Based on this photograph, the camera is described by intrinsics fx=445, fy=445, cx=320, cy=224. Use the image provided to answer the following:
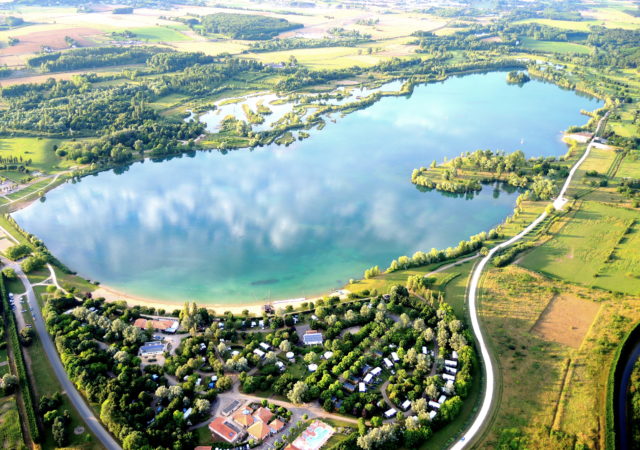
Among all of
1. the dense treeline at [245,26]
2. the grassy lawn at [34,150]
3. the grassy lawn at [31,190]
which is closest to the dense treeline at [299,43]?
the dense treeline at [245,26]

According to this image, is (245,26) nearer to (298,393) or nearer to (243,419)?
(298,393)

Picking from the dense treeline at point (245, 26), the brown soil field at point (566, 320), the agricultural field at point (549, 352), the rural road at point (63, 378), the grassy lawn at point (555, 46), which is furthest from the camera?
the dense treeline at point (245, 26)

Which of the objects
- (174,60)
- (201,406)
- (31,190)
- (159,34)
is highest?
(159,34)

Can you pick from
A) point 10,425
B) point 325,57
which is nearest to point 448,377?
point 10,425

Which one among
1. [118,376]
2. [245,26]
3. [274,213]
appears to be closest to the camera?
[118,376]

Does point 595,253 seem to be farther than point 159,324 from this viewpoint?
Yes

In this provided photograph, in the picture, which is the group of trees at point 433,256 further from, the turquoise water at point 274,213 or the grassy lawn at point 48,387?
the grassy lawn at point 48,387

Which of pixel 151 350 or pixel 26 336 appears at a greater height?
pixel 26 336
